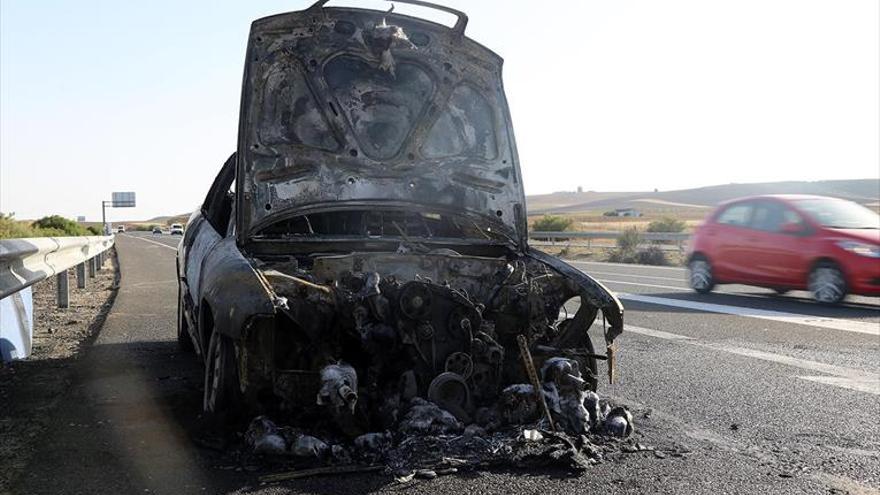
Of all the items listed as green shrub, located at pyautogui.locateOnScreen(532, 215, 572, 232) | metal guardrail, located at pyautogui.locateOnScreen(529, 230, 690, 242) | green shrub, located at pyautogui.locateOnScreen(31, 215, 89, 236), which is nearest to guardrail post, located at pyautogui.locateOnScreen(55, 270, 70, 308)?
metal guardrail, located at pyautogui.locateOnScreen(529, 230, 690, 242)

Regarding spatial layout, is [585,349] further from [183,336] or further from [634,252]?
[634,252]

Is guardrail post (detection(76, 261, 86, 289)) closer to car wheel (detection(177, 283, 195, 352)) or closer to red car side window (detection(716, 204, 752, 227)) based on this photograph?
car wheel (detection(177, 283, 195, 352))

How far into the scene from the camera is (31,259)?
7.20 metres

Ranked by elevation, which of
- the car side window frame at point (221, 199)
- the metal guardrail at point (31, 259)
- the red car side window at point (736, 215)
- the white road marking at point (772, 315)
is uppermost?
the car side window frame at point (221, 199)

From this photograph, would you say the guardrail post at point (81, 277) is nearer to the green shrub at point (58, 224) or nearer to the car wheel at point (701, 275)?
the car wheel at point (701, 275)

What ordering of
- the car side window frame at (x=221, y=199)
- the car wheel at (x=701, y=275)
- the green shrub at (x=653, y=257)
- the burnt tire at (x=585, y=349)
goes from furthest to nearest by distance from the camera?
the green shrub at (x=653, y=257) → the car wheel at (x=701, y=275) → the car side window frame at (x=221, y=199) → the burnt tire at (x=585, y=349)

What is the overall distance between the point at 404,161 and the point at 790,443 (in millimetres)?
2974

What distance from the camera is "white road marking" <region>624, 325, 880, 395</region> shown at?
608 cm

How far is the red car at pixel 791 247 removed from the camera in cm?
1127

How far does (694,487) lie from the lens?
3711 mm

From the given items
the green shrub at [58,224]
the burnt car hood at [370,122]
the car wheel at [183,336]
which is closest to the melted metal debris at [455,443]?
the burnt car hood at [370,122]

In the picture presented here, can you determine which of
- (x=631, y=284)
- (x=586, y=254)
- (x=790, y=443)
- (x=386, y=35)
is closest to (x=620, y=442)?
(x=790, y=443)

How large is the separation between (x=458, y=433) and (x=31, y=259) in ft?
15.8

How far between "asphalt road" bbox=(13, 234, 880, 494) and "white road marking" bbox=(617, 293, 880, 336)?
13 cm
